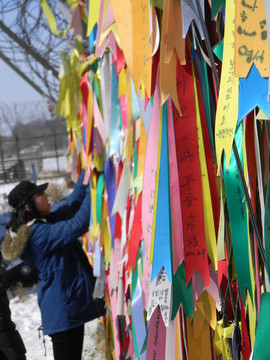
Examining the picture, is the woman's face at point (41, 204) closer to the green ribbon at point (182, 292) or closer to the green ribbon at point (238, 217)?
the green ribbon at point (182, 292)

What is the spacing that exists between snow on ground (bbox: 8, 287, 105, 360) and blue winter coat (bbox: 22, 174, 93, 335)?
1.66 feet

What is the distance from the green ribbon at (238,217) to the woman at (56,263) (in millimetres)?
2056

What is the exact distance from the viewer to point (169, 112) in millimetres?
1401

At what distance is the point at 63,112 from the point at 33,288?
147 inches

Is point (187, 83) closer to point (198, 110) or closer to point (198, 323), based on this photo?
point (198, 110)

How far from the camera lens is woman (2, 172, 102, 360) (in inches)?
125

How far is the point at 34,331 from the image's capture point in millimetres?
5738

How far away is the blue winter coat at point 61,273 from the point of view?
3.18 metres

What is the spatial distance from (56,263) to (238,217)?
2192 mm

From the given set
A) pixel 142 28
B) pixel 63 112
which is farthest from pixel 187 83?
pixel 63 112

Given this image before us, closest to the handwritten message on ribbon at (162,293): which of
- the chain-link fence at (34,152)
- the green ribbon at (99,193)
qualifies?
the green ribbon at (99,193)

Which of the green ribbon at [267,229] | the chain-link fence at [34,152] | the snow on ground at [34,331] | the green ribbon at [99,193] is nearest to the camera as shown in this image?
the green ribbon at [267,229]

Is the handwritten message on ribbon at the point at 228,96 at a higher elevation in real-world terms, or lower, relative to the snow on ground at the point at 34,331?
higher

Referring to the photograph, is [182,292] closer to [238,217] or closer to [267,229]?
[238,217]
